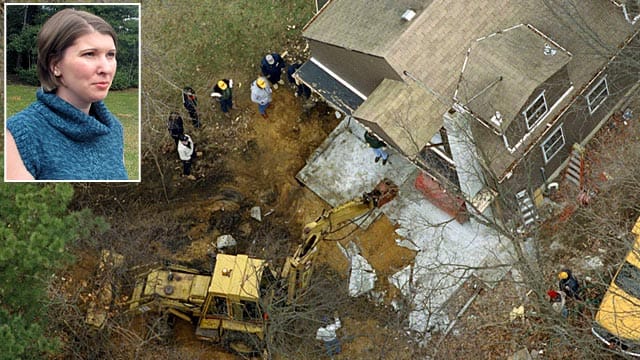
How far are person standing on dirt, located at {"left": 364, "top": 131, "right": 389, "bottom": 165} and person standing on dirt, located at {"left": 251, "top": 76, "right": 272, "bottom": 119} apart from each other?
275 centimetres

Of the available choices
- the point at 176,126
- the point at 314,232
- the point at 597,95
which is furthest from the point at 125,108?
the point at 597,95

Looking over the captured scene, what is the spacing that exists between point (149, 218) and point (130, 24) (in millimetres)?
6231

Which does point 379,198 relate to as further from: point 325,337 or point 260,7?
point 260,7

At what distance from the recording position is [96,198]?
60.1 ft

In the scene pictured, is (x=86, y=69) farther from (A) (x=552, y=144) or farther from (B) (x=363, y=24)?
(A) (x=552, y=144)

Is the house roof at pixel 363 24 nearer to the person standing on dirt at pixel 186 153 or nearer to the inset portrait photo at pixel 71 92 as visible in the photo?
the person standing on dirt at pixel 186 153

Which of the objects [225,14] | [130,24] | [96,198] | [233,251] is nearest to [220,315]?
[233,251]

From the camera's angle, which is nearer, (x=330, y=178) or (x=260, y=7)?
(x=330, y=178)

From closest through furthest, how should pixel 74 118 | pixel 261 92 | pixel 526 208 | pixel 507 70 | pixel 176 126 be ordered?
1. pixel 74 118
2. pixel 507 70
3. pixel 526 208
4. pixel 176 126
5. pixel 261 92

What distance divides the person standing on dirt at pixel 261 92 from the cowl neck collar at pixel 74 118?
18.2ft

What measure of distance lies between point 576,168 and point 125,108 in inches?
435

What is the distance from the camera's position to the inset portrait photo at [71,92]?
11.8 meters

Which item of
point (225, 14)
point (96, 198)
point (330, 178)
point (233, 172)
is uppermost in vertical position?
point (225, 14)

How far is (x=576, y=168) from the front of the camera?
17359 mm
